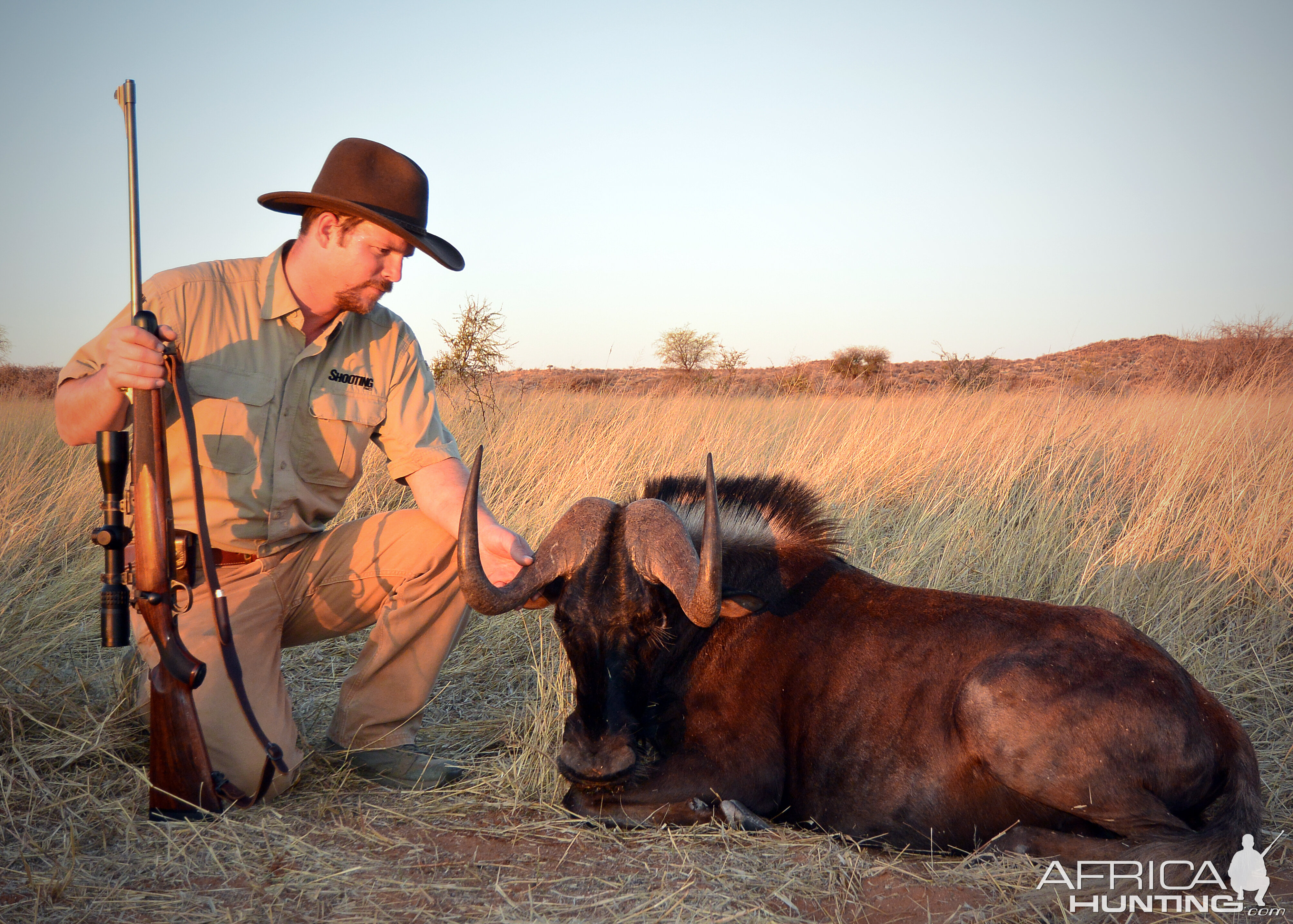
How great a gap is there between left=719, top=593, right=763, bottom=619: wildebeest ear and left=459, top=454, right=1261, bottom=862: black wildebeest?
1cm

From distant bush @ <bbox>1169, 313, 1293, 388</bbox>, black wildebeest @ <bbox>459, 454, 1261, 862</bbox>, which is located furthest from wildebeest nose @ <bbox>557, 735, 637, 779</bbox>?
distant bush @ <bbox>1169, 313, 1293, 388</bbox>

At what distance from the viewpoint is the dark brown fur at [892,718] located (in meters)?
2.93

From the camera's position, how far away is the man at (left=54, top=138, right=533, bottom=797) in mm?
3582

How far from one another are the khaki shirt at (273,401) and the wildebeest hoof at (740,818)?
1969 mm

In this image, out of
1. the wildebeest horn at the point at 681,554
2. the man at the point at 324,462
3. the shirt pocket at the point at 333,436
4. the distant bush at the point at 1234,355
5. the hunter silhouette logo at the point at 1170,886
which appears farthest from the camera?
the distant bush at the point at 1234,355

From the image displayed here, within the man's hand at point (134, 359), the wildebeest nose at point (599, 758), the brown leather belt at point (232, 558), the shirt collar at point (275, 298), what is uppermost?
the shirt collar at point (275, 298)

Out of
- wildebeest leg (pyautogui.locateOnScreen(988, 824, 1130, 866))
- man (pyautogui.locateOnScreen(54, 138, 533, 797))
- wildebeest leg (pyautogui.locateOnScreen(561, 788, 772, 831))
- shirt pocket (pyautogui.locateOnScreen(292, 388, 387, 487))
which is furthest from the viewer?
shirt pocket (pyautogui.locateOnScreen(292, 388, 387, 487))

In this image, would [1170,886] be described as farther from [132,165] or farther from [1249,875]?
[132,165]

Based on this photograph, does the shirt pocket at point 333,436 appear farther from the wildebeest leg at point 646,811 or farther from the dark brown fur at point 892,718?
the wildebeest leg at point 646,811

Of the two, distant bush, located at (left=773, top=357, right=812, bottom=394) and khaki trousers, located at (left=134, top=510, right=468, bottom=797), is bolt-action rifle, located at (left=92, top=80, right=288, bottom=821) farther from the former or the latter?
distant bush, located at (left=773, top=357, right=812, bottom=394)

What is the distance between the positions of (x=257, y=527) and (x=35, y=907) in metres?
1.57

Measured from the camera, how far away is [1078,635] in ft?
10.3

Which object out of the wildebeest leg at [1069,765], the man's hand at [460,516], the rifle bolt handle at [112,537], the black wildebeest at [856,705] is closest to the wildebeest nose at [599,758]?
the black wildebeest at [856,705]

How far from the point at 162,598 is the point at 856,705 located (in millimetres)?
2486
